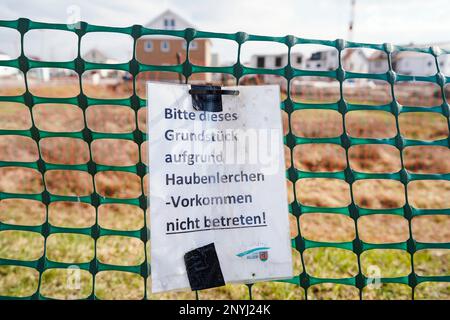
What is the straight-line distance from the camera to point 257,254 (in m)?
1.51

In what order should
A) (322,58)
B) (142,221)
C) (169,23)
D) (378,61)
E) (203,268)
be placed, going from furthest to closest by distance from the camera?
(378,61) → (169,23) → (142,221) → (322,58) → (203,268)

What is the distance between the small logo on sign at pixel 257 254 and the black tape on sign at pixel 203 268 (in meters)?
0.11

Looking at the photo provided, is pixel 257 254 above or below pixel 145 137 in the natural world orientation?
below

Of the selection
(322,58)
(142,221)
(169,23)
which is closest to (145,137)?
(322,58)

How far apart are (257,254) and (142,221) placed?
3.95 m

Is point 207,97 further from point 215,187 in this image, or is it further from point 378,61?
point 378,61

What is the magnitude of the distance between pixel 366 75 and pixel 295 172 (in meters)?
0.64

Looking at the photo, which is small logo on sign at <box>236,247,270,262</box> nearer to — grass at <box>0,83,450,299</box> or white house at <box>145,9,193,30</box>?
grass at <box>0,83,450,299</box>

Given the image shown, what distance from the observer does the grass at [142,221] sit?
3.37 meters

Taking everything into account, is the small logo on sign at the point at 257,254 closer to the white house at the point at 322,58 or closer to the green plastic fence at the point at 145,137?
the green plastic fence at the point at 145,137

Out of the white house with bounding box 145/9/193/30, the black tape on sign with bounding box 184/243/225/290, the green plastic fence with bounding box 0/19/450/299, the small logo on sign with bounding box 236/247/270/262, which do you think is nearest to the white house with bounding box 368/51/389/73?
the green plastic fence with bounding box 0/19/450/299

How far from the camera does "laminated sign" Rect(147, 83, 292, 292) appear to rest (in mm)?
1425

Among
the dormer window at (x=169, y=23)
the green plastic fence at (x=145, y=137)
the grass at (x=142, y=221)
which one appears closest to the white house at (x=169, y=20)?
the dormer window at (x=169, y=23)
